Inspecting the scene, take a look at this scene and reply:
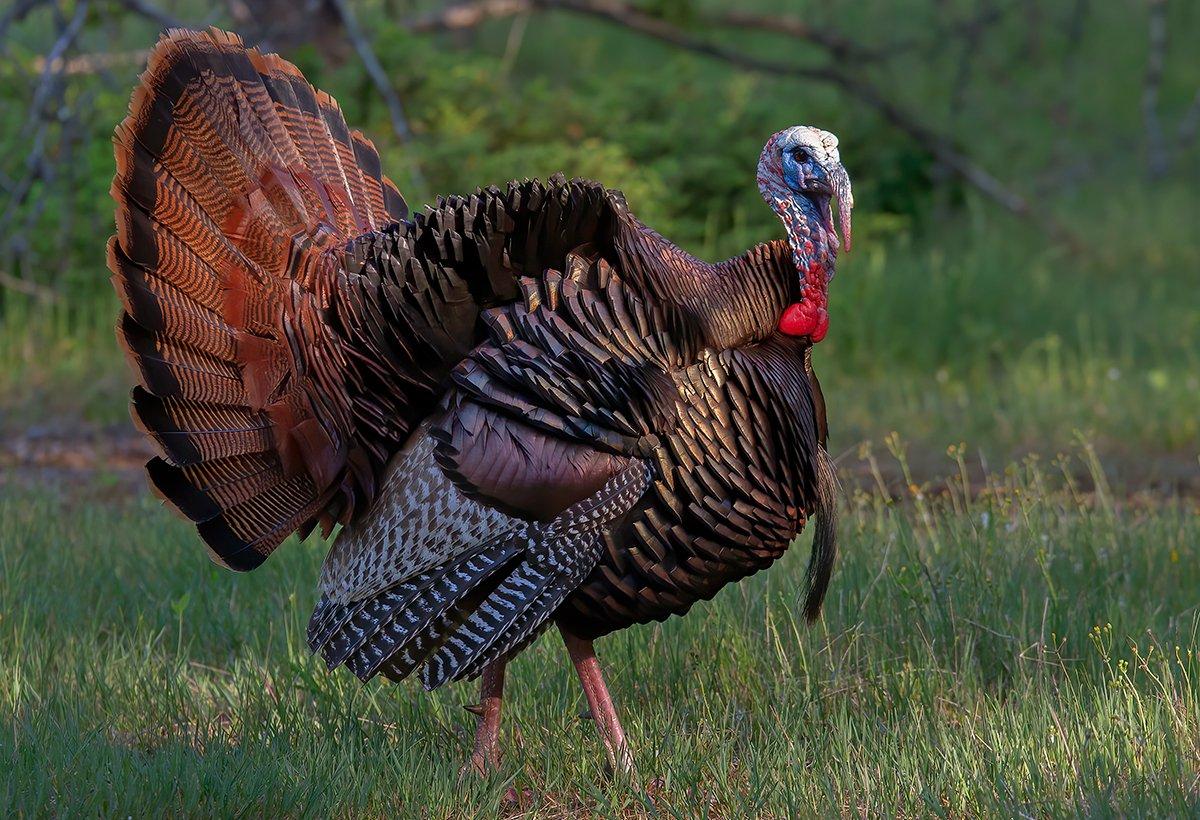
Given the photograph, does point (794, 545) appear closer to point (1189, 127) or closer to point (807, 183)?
point (807, 183)

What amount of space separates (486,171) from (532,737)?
6.29m

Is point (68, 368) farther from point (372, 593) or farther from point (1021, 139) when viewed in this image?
point (1021, 139)

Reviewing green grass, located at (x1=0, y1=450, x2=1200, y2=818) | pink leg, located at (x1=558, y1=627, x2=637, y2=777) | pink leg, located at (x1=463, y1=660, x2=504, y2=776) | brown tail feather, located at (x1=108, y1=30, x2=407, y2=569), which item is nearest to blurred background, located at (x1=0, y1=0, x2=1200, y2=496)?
green grass, located at (x1=0, y1=450, x2=1200, y2=818)

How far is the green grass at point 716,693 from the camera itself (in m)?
3.49

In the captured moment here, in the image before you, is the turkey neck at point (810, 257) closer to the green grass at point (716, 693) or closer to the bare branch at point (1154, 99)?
the green grass at point (716, 693)

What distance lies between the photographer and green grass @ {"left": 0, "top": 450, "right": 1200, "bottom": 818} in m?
3.49

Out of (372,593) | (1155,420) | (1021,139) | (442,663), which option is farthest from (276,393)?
(1021,139)

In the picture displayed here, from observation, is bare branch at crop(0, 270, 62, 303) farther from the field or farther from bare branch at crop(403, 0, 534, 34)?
bare branch at crop(403, 0, 534, 34)

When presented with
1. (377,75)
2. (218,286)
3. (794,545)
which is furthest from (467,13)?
(218,286)

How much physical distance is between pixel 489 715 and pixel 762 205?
7.27m

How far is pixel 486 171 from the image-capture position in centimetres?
983

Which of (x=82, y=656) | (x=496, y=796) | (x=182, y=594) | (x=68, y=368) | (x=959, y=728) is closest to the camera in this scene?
(x=496, y=796)

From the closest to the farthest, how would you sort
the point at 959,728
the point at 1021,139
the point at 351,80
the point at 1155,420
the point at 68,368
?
the point at 959,728
the point at 1155,420
the point at 68,368
the point at 351,80
the point at 1021,139

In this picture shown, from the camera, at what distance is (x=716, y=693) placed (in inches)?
170
